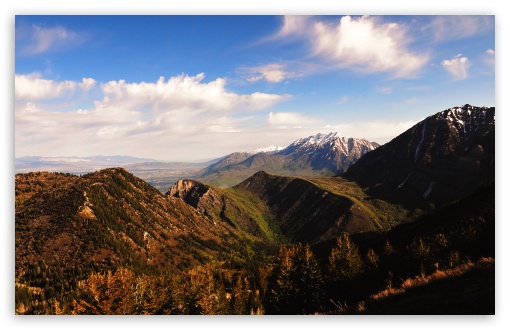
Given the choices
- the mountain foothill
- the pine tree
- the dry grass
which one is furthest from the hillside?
the dry grass

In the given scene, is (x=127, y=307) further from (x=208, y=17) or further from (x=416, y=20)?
(x=416, y=20)

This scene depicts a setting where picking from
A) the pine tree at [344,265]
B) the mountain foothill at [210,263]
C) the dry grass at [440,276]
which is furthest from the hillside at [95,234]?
the dry grass at [440,276]

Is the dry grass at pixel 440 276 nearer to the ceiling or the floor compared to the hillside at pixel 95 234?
nearer to the ceiling

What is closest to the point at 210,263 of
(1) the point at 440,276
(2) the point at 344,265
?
(2) the point at 344,265

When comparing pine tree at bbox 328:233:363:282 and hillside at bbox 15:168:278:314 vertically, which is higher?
pine tree at bbox 328:233:363:282

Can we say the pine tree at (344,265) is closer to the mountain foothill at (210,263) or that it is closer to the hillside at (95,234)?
the mountain foothill at (210,263)

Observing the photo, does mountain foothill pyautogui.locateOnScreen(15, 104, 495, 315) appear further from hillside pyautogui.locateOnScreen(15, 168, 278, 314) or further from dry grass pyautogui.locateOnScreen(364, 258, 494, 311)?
hillside pyautogui.locateOnScreen(15, 168, 278, 314)

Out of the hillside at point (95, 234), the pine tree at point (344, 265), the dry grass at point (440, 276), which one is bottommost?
the hillside at point (95, 234)

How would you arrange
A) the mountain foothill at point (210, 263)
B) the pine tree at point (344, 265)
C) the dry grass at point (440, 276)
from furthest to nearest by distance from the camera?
the pine tree at point (344, 265), the mountain foothill at point (210, 263), the dry grass at point (440, 276)

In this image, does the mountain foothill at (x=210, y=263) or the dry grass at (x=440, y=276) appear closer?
the dry grass at (x=440, y=276)

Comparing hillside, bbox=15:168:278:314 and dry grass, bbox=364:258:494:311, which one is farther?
hillside, bbox=15:168:278:314

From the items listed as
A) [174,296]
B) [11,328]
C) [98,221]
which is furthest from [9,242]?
[98,221]
